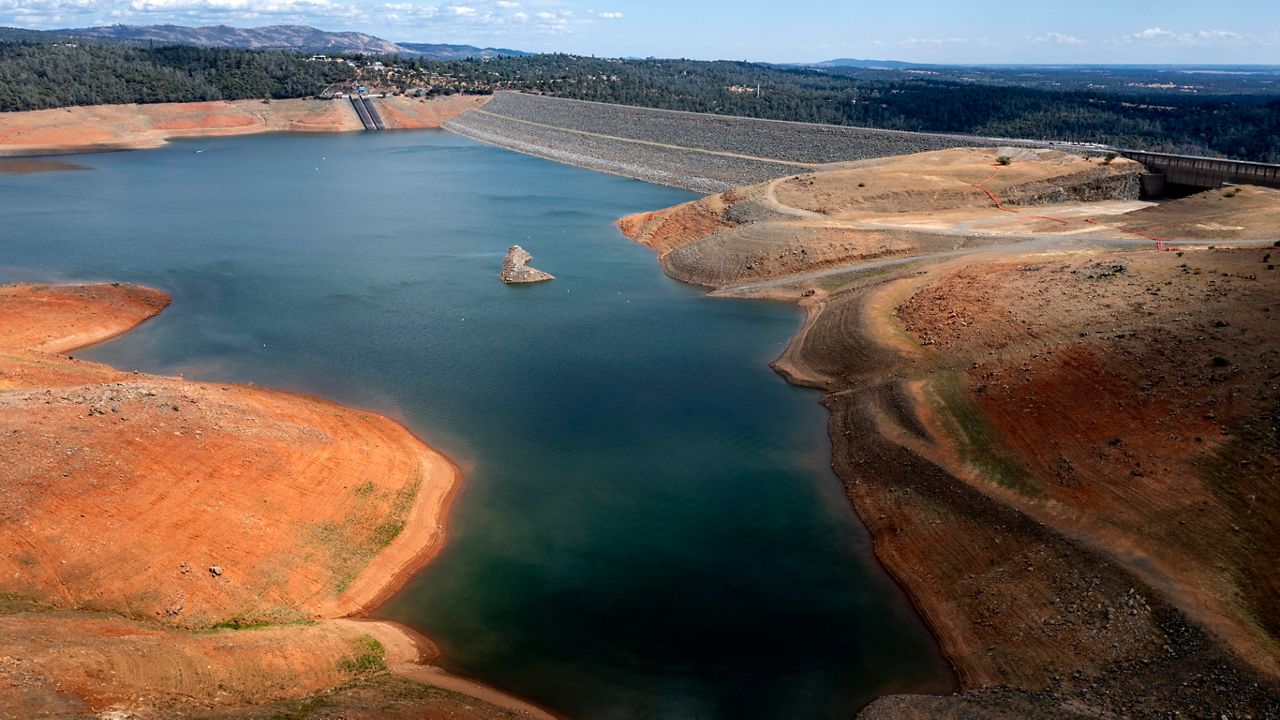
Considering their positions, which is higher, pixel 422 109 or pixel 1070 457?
pixel 422 109

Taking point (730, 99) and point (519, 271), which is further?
point (730, 99)

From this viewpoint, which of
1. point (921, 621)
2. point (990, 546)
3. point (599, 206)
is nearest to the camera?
point (921, 621)

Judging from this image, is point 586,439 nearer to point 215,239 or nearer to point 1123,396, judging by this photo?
point 1123,396

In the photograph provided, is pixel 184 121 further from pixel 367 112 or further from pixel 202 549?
pixel 202 549

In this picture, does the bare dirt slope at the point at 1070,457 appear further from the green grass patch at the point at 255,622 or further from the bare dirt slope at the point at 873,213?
the green grass patch at the point at 255,622


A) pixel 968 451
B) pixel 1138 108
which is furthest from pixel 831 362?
pixel 1138 108

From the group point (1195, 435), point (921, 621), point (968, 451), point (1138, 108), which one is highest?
point (1138, 108)

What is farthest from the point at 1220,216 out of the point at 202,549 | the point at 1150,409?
the point at 202,549

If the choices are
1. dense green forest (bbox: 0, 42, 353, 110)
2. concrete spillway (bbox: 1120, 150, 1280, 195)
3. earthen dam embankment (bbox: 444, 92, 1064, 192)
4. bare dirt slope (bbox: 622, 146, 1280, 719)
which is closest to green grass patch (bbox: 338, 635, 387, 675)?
bare dirt slope (bbox: 622, 146, 1280, 719)

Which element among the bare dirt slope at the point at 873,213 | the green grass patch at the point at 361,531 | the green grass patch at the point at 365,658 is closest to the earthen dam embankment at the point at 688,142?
the bare dirt slope at the point at 873,213
